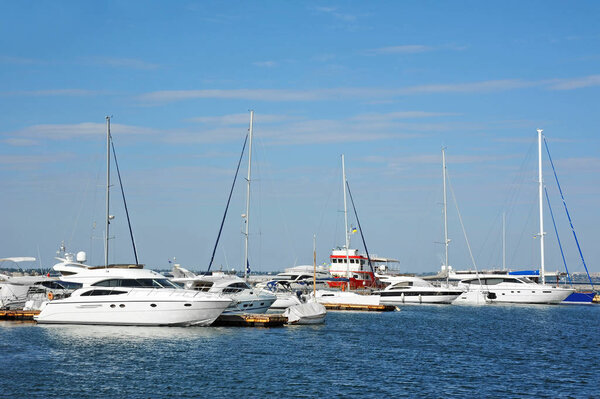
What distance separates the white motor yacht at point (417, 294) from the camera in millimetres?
76438

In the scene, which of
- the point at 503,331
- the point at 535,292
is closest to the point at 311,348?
the point at 503,331

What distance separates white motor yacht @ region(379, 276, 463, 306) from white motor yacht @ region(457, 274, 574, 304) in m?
5.03

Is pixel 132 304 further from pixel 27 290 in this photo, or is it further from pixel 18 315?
pixel 27 290

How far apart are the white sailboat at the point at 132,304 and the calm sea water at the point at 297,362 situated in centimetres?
70

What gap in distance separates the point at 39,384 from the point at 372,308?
1674 inches

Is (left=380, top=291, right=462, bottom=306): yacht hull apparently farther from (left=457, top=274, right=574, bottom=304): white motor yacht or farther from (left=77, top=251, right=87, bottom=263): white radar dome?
(left=77, top=251, right=87, bottom=263): white radar dome

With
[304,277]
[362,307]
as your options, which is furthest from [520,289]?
[304,277]

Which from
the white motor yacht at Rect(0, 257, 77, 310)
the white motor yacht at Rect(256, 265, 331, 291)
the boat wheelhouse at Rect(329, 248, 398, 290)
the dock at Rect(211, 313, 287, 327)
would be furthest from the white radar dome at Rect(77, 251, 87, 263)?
the boat wheelhouse at Rect(329, 248, 398, 290)

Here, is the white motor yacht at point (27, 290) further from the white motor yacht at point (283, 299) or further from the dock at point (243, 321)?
the white motor yacht at point (283, 299)

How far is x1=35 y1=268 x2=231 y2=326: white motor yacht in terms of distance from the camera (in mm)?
41812

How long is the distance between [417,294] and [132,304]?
138ft

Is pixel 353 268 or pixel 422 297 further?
pixel 353 268

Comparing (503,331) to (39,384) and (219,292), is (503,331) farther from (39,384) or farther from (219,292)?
(39,384)

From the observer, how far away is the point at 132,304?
4188 cm
